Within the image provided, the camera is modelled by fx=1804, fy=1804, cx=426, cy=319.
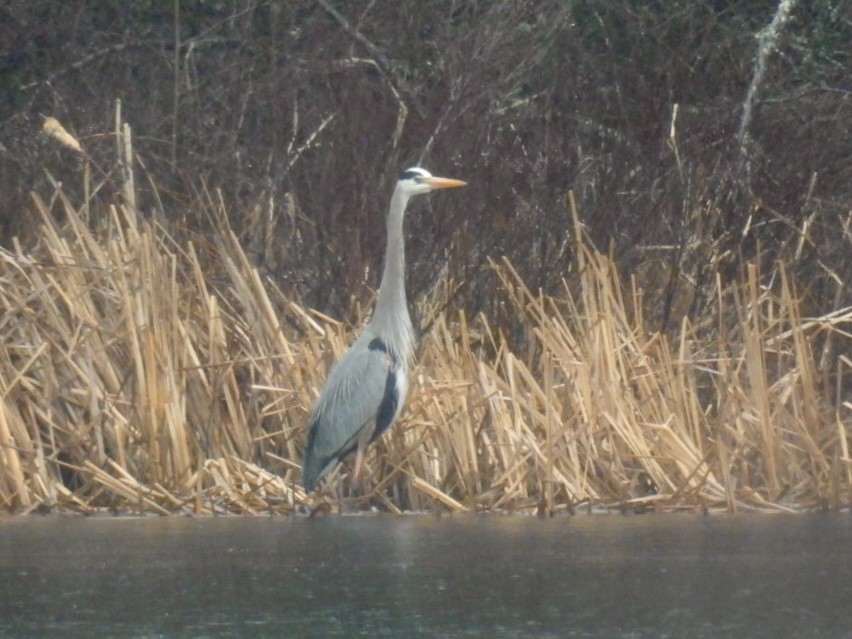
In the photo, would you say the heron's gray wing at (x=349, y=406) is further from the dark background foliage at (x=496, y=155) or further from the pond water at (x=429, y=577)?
the dark background foliage at (x=496, y=155)

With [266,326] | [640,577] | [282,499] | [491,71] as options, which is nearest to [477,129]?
[491,71]

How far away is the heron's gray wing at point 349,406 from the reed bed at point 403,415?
137 millimetres

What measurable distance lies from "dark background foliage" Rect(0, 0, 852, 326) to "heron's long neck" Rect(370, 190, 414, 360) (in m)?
0.86

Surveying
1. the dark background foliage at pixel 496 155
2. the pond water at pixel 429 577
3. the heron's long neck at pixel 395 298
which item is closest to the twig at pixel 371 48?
the dark background foliage at pixel 496 155

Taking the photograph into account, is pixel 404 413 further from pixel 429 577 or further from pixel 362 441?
pixel 429 577

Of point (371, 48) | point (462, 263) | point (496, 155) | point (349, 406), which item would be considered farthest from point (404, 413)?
point (371, 48)

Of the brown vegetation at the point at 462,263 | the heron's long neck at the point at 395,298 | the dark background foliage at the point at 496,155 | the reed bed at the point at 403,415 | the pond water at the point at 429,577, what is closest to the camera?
the pond water at the point at 429,577

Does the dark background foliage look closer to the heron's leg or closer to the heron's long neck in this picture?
the heron's long neck

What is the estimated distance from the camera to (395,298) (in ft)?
27.5

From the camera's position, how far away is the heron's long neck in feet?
27.2

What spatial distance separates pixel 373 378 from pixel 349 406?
31cm

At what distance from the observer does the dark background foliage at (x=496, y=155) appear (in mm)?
9391

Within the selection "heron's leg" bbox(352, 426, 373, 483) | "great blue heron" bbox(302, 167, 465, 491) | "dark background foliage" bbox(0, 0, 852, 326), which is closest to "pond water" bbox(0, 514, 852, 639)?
"great blue heron" bbox(302, 167, 465, 491)

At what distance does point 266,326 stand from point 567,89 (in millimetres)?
3070
